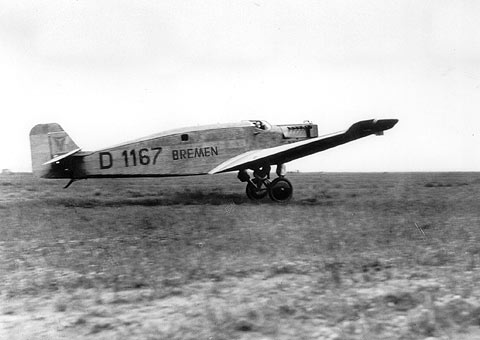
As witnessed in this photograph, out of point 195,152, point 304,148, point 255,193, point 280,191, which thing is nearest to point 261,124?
point 304,148

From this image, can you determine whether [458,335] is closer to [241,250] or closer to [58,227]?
[241,250]

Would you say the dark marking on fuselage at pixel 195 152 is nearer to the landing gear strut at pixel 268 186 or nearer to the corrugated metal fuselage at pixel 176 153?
the corrugated metal fuselage at pixel 176 153

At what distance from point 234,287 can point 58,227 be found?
604 centimetres

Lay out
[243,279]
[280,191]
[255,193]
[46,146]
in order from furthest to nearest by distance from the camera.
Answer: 1. [255,193]
2. [46,146]
3. [280,191]
4. [243,279]

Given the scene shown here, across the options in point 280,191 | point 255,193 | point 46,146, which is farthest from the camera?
point 255,193

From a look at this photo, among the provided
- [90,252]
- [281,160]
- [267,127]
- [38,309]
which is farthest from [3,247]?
[267,127]

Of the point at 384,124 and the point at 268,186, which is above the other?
the point at 384,124

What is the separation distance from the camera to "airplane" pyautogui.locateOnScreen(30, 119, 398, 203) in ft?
48.7

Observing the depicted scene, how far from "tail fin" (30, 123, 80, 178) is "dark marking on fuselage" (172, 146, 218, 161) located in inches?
129

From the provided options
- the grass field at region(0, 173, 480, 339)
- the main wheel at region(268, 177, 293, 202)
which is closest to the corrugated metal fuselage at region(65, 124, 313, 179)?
the main wheel at region(268, 177, 293, 202)

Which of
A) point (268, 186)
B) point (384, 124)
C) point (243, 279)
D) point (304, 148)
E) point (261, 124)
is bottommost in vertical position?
point (243, 279)

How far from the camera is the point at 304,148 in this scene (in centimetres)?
1523

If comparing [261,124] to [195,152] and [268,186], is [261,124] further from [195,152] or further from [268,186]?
[268,186]

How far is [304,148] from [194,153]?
3.62 metres
